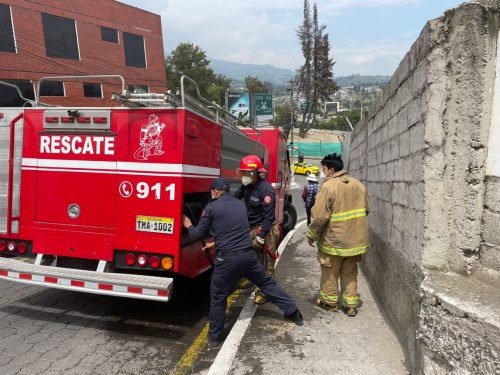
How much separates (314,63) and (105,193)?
7155 cm

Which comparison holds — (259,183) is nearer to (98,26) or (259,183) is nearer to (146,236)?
(146,236)

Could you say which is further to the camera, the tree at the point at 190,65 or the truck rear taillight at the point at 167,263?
the tree at the point at 190,65

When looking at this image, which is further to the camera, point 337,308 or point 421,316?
point 337,308

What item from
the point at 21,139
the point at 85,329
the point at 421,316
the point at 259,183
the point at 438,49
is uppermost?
the point at 438,49

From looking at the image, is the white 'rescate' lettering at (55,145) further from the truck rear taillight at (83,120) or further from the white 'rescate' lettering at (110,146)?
the white 'rescate' lettering at (110,146)

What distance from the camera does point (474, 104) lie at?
3070 millimetres

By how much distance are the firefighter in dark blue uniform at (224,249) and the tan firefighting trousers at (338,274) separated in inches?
36.8

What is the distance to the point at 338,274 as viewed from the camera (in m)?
4.92

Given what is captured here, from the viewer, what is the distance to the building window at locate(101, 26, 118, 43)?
28.9 meters

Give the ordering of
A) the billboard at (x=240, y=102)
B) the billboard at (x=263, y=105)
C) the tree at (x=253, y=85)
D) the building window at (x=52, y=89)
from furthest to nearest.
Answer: the tree at (x=253, y=85)
the billboard at (x=263, y=105)
the billboard at (x=240, y=102)
the building window at (x=52, y=89)

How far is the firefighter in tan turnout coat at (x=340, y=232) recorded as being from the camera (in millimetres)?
4703

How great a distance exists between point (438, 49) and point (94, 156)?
133 inches

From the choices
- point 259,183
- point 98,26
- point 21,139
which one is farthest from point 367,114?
point 98,26

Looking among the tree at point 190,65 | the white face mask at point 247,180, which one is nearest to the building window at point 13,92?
the white face mask at point 247,180
